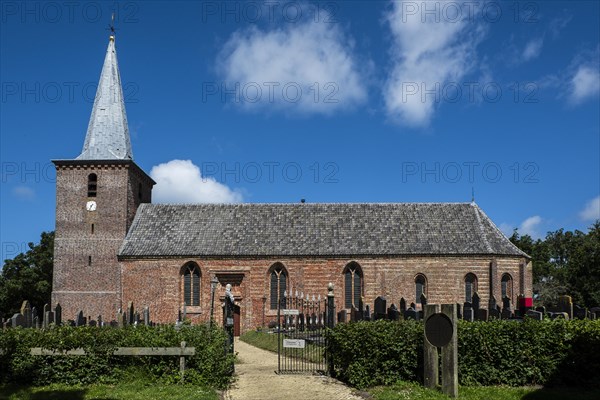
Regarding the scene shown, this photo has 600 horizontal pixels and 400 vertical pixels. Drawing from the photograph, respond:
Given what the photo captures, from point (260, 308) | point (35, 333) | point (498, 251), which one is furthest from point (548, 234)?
point (35, 333)

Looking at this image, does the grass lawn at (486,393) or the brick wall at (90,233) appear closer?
the grass lawn at (486,393)

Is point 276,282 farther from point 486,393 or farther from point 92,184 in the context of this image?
point 486,393

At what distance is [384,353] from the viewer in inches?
563

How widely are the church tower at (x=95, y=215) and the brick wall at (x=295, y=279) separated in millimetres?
1482

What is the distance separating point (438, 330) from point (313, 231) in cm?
2471

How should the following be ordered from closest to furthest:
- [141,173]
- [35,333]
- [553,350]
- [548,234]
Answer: [553,350], [35,333], [141,173], [548,234]

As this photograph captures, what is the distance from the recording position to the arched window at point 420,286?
3628 centimetres

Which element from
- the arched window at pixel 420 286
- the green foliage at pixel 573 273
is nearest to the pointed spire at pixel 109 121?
the arched window at pixel 420 286

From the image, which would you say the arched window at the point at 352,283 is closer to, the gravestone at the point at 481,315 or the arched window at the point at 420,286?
the arched window at the point at 420,286

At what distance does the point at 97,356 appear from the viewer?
14.9m

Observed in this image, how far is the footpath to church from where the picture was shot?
1372 centimetres

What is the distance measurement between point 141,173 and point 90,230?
530 cm

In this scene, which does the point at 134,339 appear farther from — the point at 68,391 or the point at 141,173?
the point at 141,173

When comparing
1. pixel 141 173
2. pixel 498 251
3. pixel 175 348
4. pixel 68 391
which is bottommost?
pixel 68 391
